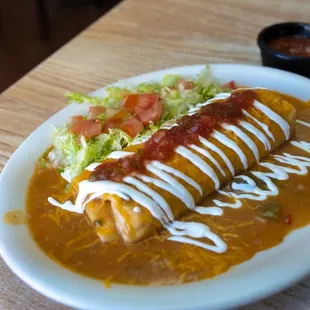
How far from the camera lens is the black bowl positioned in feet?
7.42

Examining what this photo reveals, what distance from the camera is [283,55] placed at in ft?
7.45

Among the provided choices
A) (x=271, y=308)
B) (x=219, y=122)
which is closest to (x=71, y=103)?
(x=219, y=122)

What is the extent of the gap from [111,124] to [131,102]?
141 mm

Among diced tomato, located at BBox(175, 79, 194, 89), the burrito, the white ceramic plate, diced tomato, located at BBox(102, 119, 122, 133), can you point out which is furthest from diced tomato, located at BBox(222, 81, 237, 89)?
the white ceramic plate

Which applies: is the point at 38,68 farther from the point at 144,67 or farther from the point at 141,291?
the point at 141,291

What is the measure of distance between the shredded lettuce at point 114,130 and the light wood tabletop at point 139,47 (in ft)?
0.74

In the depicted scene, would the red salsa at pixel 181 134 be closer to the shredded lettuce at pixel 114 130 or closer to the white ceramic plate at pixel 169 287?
the shredded lettuce at pixel 114 130

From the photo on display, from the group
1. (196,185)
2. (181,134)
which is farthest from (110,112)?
(196,185)

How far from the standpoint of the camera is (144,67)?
260 cm

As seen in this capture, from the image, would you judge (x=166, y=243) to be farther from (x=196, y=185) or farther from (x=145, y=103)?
(x=145, y=103)

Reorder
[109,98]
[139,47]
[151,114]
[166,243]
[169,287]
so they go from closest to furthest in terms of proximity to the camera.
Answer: [169,287] → [166,243] → [151,114] → [109,98] → [139,47]

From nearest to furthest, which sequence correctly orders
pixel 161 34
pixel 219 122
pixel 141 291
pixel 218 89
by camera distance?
pixel 141 291, pixel 219 122, pixel 218 89, pixel 161 34

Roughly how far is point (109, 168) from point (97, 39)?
1.42 meters

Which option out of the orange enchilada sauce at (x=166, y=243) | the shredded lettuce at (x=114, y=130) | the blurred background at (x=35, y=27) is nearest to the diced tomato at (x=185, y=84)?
the shredded lettuce at (x=114, y=130)
